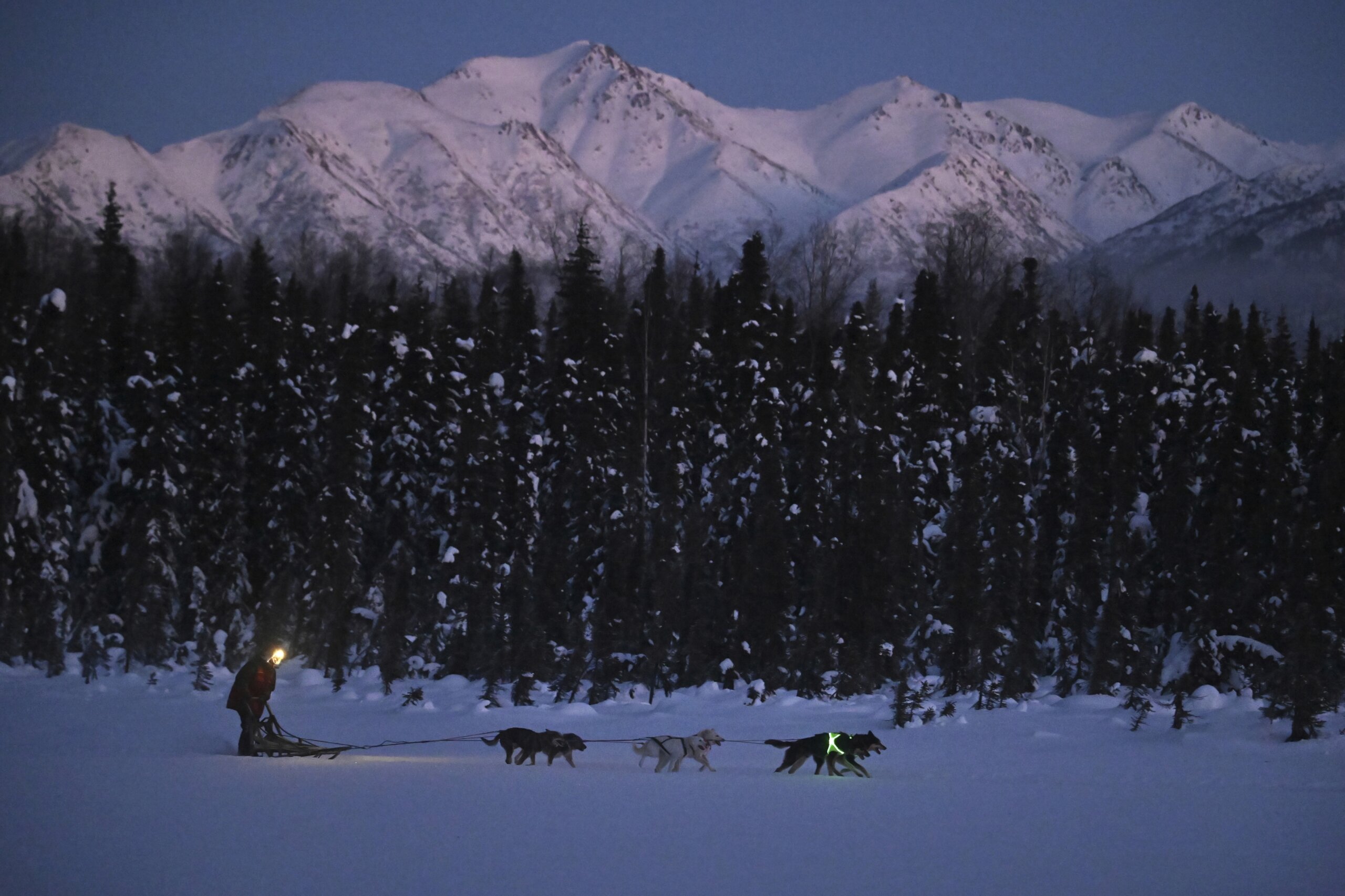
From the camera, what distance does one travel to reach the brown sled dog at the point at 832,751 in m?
14.2

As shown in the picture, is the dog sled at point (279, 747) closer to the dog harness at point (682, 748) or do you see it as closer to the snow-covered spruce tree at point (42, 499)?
the dog harness at point (682, 748)

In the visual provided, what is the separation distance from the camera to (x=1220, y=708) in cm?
1836

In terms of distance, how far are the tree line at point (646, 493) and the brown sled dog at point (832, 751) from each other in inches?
582

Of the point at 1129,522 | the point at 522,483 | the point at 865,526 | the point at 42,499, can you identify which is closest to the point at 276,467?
the point at 42,499

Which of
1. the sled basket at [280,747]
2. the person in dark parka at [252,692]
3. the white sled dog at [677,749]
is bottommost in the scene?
the sled basket at [280,747]

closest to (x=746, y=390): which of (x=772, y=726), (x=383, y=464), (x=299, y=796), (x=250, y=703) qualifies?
(x=383, y=464)

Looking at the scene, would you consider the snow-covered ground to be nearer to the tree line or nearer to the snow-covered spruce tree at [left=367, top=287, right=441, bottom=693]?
the tree line

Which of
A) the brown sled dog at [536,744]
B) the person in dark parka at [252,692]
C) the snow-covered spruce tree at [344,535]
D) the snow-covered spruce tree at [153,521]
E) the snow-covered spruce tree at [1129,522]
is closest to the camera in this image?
the brown sled dog at [536,744]

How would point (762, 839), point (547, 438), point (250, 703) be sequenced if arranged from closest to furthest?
1. point (762, 839)
2. point (250, 703)
3. point (547, 438)

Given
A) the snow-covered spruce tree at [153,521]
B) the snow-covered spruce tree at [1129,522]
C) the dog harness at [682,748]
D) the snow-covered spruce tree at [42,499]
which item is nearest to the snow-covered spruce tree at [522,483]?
the snow-covered spruce tree at [153,521]

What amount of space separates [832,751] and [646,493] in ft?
74.2

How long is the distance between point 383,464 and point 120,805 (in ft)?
95.0

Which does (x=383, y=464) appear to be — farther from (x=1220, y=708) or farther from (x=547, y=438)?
(x=1220, y=708)

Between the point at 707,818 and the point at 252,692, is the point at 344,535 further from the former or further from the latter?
the point at 707,818
